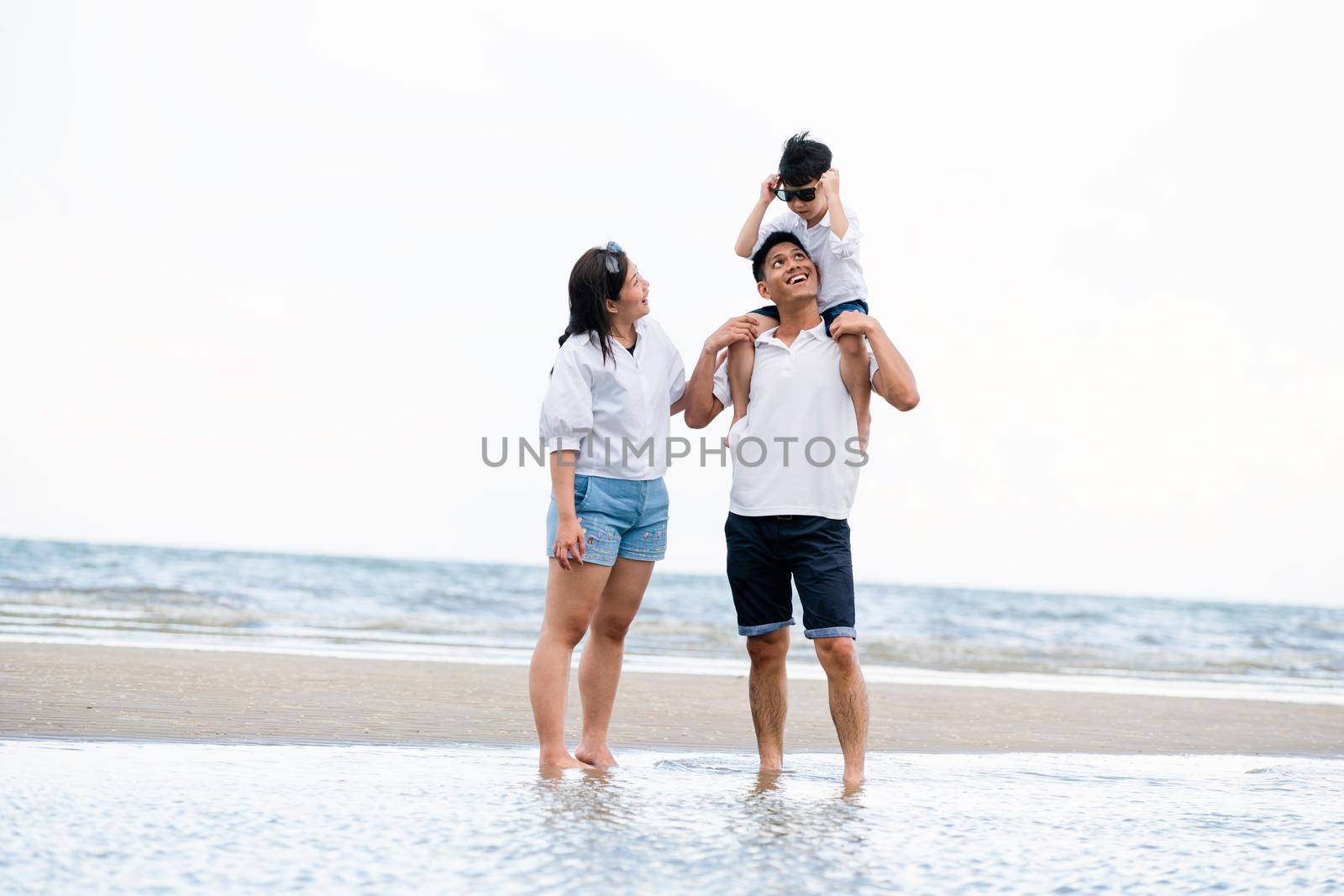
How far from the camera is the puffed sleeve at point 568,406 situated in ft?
12.0

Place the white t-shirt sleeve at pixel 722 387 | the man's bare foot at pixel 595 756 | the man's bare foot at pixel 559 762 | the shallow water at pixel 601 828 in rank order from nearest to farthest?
1. the shallow water at pixel 601 828
2. the man's bare foot at pixel 559 762
3. the man's bare foot at pixel 595 756
4. the white t-shirt sleeve at pixel 722 387

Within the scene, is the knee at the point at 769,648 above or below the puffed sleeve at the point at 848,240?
below

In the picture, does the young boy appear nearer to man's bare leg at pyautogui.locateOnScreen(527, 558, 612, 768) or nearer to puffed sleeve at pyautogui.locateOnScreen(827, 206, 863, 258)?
puffed sleeve at pyautogui.locateOnScreen(827, 206, 863, 258)

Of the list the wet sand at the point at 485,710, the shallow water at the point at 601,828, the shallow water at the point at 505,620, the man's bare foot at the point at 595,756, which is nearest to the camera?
the shallow water at the point at 601,828

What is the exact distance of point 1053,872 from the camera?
8.02 feet

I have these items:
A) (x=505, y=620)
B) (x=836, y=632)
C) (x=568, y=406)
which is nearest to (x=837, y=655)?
(x=836, y=632)

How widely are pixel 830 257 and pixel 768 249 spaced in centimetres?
22

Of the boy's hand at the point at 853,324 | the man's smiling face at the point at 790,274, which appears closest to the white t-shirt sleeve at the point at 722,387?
the man's smiling face at the point at 790,274

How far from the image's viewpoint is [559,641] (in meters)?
3.74

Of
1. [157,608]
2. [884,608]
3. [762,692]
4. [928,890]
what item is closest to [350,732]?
[762,692]

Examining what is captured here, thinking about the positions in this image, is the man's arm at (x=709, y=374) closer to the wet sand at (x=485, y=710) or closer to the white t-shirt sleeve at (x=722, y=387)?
the white t-shirt sleeve at (x=722, y=387)

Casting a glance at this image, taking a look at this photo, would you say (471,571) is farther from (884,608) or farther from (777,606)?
(777,606)

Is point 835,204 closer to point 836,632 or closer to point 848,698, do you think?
point 836,632

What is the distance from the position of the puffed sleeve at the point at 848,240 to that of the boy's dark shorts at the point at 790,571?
2.93 ft
